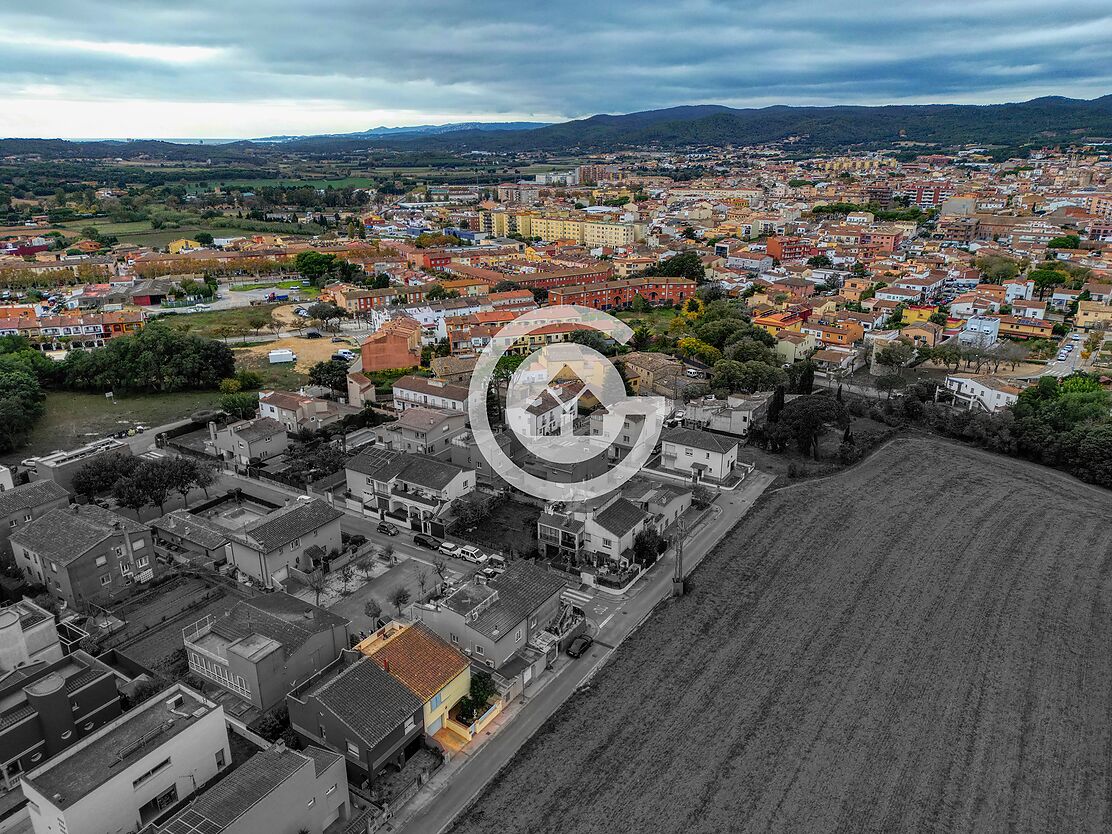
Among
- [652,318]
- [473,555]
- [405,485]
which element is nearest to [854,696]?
[473,555]

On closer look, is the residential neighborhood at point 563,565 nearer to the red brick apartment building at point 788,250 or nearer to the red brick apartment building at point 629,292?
the red brick apartment building at point 629,292

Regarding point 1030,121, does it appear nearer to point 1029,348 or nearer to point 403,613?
point 1029,348

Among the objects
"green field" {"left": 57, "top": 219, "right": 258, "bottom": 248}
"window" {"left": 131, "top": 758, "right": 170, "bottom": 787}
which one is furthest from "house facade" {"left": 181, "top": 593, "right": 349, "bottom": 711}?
"green field" {"left": 57, "top": 219, "right": 258, "bottom": 248}

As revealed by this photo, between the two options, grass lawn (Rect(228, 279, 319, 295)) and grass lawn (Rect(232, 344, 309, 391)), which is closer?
grass lawn (Rect(232, 344, 309, 391))

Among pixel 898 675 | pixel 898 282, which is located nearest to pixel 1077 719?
pixel 898 675

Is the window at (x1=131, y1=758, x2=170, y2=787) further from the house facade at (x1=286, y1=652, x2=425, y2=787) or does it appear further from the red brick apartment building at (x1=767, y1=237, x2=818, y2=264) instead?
the red brick apartment building at (x1=767, y1=237, x2=818, y2=264)
